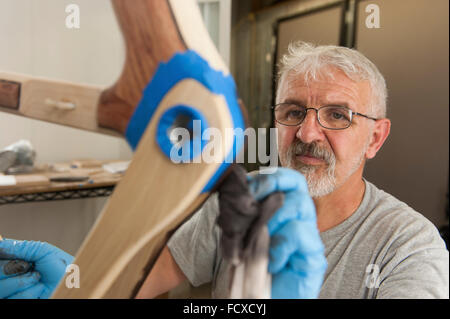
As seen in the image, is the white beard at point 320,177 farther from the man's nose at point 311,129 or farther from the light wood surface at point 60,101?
the light wood surface at point 60,101

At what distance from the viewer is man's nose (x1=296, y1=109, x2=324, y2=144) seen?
78 cm

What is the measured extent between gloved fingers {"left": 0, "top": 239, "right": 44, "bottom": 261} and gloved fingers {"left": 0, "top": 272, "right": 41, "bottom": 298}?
4cm

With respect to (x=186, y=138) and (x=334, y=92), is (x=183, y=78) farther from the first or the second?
(x=334, y=92)

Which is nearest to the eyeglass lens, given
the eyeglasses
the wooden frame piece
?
the eyeglasses

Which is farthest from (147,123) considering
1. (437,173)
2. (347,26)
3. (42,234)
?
(347,26)

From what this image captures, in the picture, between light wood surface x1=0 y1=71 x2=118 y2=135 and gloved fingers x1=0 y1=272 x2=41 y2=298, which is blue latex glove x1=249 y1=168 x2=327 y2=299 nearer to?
light wood surface x1=0 y1=71 x2=118 y2=135

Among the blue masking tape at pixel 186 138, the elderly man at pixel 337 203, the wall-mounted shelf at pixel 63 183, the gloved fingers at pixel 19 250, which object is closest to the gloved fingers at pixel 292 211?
the blue masking tape at pixel 186 138

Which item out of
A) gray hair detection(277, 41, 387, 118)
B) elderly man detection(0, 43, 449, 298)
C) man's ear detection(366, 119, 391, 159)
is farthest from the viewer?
man's ear detection(366, 119, 391, 159)

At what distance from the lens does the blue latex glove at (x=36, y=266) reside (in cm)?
61

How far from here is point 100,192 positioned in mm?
1394

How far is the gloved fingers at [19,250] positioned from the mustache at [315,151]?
0.60 m

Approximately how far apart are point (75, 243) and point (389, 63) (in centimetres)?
201

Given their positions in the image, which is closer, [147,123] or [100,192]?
[147,123]
